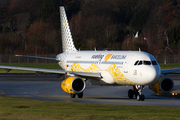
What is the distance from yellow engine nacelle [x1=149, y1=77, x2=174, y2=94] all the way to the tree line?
53.0m

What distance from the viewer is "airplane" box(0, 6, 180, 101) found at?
82.5 feet

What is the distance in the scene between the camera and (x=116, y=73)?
27.1m

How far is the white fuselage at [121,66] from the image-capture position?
81.6ft

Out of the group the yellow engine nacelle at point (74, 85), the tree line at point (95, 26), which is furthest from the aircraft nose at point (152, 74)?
the tree line at point (95, 26)

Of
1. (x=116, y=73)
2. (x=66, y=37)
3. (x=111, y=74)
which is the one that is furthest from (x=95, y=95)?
(x=66, y=37)

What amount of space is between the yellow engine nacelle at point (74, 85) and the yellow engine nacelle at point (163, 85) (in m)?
5.23

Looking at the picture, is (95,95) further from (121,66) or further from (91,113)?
(91,113)

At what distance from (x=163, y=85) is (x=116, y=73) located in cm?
401

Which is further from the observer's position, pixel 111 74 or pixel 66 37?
pixel 66 37

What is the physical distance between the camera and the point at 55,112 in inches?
734

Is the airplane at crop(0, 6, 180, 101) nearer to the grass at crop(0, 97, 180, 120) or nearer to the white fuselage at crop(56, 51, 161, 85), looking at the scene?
the white fuselage at crop(56, 51, 161, 85)

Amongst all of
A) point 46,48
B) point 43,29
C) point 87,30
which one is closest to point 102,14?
point 87,30

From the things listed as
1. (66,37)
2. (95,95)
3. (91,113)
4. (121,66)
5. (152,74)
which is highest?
(66,37)

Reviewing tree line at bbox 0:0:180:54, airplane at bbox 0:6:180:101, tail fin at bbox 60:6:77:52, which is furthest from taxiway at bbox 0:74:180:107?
tree line at bbox 0:0:180:54
